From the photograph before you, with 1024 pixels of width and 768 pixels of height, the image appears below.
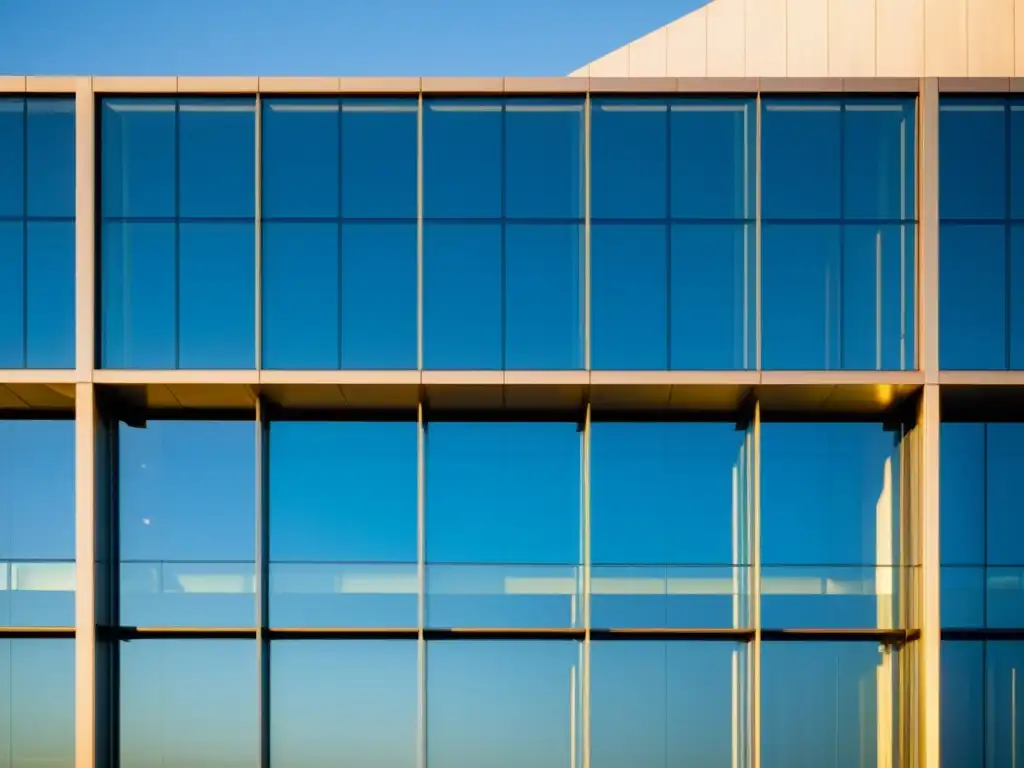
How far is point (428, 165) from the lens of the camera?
16.7 metres

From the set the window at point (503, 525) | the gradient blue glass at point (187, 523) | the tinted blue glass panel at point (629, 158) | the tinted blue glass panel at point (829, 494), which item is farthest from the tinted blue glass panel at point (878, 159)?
the gradient blue glass at point (187, 523)

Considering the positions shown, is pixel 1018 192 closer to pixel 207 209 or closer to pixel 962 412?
pixel 962 412

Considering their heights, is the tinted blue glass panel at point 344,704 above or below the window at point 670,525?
below

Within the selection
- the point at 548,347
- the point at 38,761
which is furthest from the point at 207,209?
the point at 38,761

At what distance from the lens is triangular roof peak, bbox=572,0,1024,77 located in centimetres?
1778

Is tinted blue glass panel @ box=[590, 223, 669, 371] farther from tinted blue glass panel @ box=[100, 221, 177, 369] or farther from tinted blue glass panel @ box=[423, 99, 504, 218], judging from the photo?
tinted blue glass panel @ box=[100, 221, 177, 369]

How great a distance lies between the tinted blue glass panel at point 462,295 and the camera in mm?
16438

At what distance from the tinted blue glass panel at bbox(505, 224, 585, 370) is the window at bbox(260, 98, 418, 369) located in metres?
1.47

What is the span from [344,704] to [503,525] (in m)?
3.71

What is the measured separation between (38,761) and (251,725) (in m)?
3.26

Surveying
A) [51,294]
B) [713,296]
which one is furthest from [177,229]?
[713,296]

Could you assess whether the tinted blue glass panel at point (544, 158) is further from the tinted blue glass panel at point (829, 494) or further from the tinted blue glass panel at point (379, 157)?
the tinted blue glass panel at point (829, 494)

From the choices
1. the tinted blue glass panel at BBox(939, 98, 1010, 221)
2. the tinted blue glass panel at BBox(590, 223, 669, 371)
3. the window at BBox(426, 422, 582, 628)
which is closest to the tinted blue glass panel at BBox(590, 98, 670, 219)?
the tinted blue glass panel at BBox(590, 223, 669, 371)

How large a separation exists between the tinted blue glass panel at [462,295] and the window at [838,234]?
13.2 feet
